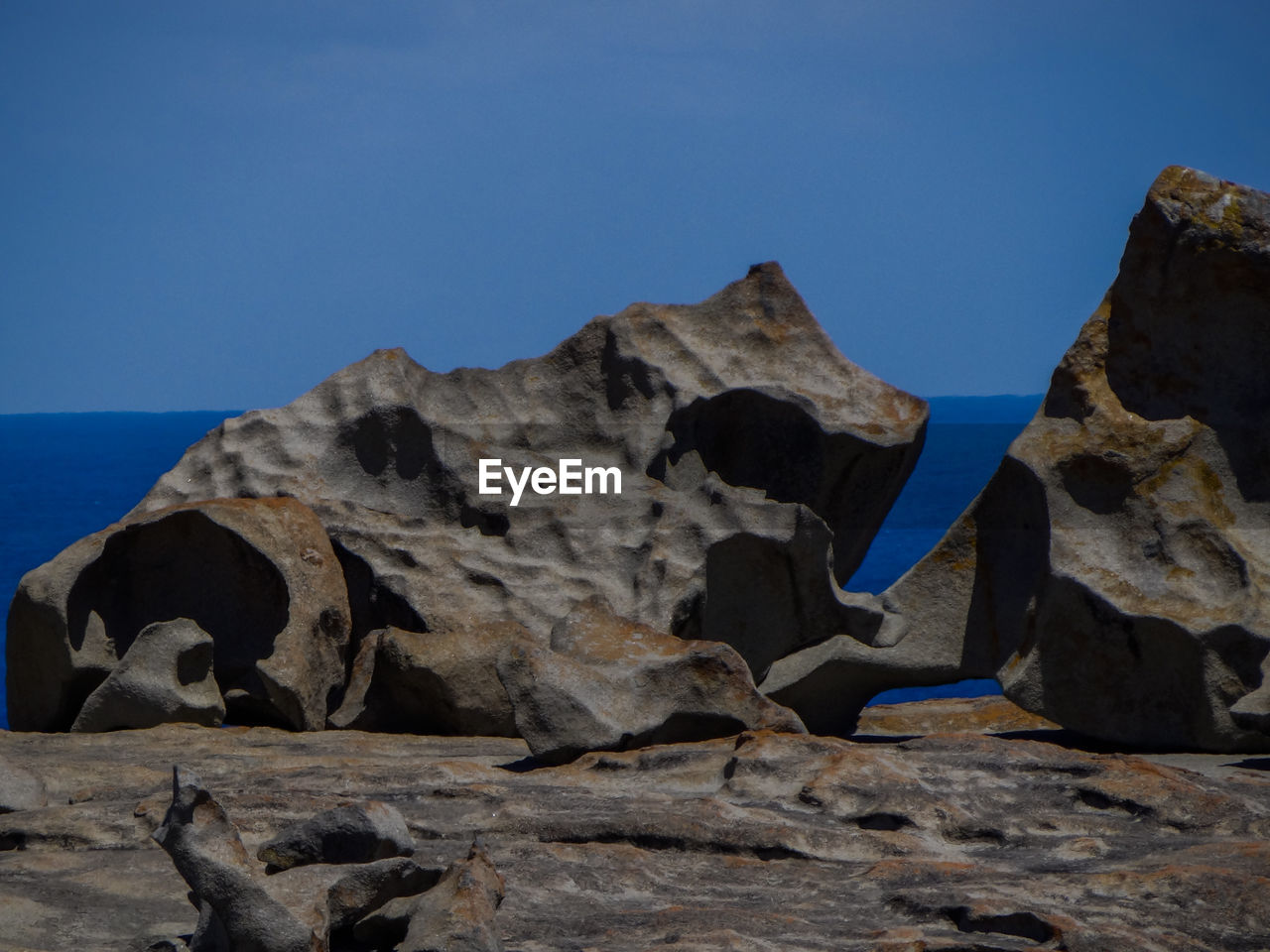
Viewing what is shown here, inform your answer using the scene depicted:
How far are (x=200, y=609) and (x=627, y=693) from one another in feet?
7.78

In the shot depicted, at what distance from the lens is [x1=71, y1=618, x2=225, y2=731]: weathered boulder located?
5980mm

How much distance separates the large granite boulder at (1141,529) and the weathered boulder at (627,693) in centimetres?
121

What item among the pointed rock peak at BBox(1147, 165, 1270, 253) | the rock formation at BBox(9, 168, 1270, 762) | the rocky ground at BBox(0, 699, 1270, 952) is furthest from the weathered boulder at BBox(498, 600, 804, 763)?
the pointed rock peak at BBox(1147, 165, 1270, 253)

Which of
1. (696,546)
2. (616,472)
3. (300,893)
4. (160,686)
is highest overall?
(616,472)

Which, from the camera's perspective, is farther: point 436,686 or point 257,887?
point 436,686

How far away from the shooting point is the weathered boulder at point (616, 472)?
6594 mm

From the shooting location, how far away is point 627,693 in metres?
5.09

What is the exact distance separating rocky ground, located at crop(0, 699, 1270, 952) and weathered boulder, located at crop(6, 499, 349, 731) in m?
0.95

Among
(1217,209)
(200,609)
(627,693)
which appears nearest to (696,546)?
(627,693)

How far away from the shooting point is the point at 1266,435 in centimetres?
595

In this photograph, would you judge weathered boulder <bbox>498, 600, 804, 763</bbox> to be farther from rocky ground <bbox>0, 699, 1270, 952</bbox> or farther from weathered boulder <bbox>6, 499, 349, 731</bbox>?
weathered boulder <bbox>6, 499, 349, 731</bbox>

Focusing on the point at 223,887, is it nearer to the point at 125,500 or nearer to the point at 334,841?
the point at 334,841

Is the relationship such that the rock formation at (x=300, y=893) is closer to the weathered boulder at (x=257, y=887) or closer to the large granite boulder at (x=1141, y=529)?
the weathered boulder at (x=257, y=887)

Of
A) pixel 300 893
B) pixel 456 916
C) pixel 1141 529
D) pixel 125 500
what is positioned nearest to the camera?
pixel 456 916
